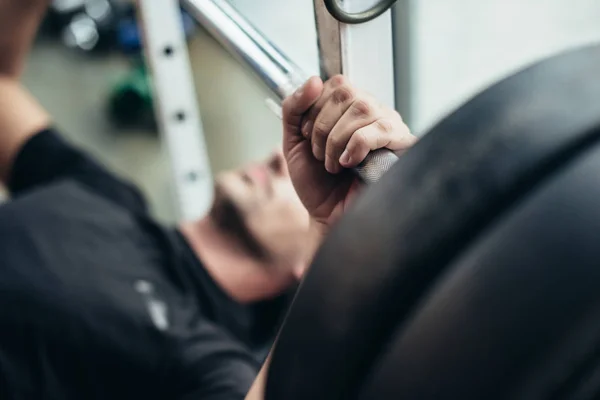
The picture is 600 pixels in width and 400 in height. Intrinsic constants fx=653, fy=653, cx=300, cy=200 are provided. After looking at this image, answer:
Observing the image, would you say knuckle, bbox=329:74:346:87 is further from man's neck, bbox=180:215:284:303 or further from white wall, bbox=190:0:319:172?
white wall, bbox=190:0:319:172

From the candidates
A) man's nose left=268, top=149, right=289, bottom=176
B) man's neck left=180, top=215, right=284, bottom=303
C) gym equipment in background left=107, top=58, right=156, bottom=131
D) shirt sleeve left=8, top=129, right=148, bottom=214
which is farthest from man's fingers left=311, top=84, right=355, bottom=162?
gym equipment in background left=107, top=58, right=156, bottom=131

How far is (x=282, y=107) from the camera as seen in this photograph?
53 cm

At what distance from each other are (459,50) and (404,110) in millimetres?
584

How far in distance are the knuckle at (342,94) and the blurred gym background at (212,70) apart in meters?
0.15

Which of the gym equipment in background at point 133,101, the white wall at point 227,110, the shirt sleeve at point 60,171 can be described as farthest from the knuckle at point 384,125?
the gym equipment in background at point 133,101

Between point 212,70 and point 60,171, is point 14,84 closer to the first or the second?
point 60,171

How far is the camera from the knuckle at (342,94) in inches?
18.8

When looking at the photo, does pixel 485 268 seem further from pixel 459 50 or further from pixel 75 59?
pixel 75 59

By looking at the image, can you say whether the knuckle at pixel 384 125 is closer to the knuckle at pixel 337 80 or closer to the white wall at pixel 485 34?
the knuckle at pixel 337 80

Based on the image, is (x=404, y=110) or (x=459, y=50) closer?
(x=404, y=110)

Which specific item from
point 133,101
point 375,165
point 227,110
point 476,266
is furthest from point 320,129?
point 133,101

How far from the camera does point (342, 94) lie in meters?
0.48

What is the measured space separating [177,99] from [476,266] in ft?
3.95

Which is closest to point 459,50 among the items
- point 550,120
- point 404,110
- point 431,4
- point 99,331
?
point 431,4
